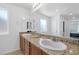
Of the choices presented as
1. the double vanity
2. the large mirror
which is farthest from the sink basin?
the large mirror

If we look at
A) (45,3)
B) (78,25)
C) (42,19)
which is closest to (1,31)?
(42,19)

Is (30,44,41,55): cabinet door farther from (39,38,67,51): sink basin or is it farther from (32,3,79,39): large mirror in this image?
(32,3,79,39): large mirror

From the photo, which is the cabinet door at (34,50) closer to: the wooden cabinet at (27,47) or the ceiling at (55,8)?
the wooden cabinet at (27,47)

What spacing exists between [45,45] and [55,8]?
0.57 m

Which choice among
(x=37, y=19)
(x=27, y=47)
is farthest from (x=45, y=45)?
(x=37, y=19)

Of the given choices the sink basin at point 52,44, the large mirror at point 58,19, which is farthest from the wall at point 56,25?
the sink basin at point 52,44

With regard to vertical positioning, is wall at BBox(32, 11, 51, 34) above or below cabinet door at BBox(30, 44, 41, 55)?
above

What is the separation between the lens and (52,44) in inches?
68.9

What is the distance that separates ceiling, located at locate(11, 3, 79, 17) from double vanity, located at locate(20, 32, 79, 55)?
353 millimetres

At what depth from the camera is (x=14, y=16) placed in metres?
1.72

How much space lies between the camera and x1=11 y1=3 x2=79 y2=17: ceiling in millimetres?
1711

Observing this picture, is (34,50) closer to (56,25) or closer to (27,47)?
(27,47)
